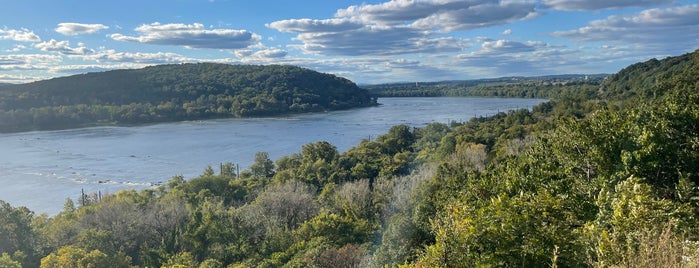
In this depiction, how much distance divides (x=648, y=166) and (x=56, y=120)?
81.6 metres

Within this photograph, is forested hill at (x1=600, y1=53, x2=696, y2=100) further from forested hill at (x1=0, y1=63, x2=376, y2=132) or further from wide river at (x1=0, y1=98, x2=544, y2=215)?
forested hill at (x1=0, y1=63, x2=376, y2=132)

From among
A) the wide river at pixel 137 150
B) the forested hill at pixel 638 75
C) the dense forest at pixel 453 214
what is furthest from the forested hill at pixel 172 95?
the forested hill at pixel 638 75

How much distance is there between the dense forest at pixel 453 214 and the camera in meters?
6.40

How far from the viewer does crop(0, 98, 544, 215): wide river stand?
133 ft

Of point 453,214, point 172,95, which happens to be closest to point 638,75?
point 453,214

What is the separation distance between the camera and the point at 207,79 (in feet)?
366

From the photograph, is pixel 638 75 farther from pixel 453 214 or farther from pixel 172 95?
pixel 172 95

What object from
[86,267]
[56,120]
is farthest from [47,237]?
[56,120]

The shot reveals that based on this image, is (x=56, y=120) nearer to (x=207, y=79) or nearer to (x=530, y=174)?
(x=207, y=79)

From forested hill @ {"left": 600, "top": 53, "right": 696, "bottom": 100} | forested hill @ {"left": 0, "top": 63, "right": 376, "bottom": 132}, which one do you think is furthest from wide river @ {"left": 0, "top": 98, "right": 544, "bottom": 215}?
forested hill @ {"left": 600, "top": 53, "right": 696, "bottom": 100}

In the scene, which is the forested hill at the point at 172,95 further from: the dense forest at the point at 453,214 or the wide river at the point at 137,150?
the dense forest at the point at 453,214

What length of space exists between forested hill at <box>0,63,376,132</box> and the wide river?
241 inches

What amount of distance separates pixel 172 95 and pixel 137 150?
148 ft

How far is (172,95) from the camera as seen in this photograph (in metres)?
98.4
